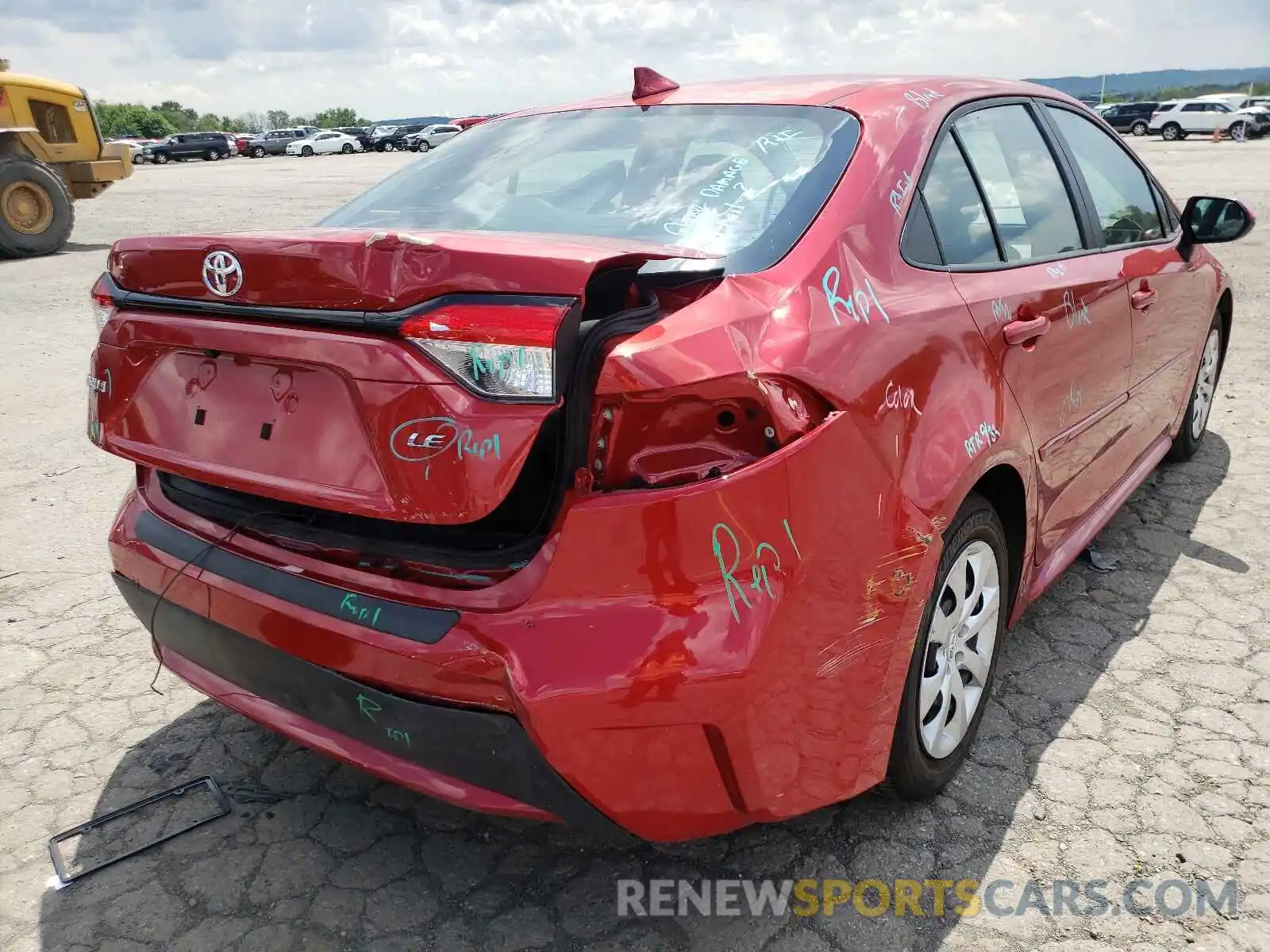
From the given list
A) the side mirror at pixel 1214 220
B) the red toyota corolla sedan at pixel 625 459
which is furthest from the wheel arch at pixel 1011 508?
the side mirror at pixel 1214 220

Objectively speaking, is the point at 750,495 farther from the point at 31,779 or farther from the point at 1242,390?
the point at 1242,390

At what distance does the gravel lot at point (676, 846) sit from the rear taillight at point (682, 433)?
3.40ft

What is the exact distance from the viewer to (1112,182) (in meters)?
3.38

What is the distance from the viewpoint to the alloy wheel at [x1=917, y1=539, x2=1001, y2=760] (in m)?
2.28

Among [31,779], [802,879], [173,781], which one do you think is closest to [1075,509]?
[802,879]

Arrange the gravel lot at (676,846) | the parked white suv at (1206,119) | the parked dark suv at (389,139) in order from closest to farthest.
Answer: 1. the gravel lot at (676,846)
2. the parked white suv at (1206,119)
3. the parked dark suv at (389,139)

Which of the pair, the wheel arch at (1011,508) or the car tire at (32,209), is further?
the car tire at (32,209)

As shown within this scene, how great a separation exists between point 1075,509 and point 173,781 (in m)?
2.69

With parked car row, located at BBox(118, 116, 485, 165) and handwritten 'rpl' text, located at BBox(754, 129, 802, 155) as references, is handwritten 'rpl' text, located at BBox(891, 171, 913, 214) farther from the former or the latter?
parked car row, located at BBox(118, 116, 485, 165)

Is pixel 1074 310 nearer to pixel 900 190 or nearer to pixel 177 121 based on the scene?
pixel 900 190

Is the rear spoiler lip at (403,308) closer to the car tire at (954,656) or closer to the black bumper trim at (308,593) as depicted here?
the black bumper trim at (308,593)

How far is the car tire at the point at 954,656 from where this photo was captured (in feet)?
7.14

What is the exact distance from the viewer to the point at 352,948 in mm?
2031

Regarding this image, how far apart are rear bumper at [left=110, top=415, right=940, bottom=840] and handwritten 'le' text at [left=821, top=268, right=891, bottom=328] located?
255 millimetres
